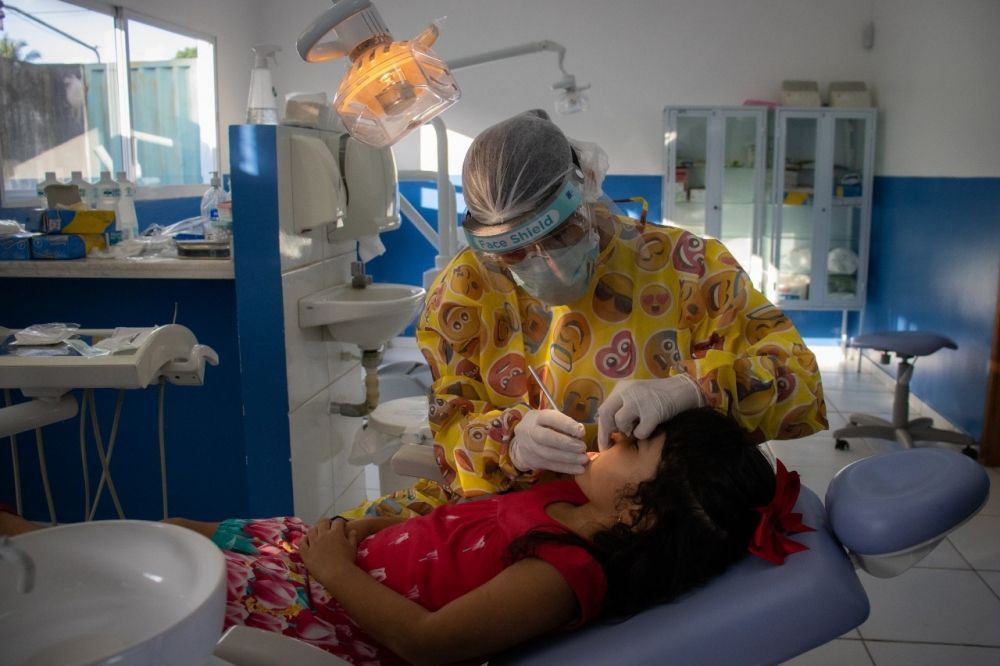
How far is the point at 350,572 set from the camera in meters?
1.23

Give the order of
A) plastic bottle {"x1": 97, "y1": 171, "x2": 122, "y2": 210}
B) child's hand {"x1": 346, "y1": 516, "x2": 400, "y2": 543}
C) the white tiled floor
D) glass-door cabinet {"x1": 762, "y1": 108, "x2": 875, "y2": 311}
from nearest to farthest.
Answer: child's hand {"x1": 346, "y1": 516, "x2": 400, "y2": 543} → the white tiled floor → plastic bottle {"x1": 97, "y1": 171, "x2": 122, "y2": 210} → glass-door cabinet {"x1": 762, "y1": 108, "x2": 875, "y2": 311}

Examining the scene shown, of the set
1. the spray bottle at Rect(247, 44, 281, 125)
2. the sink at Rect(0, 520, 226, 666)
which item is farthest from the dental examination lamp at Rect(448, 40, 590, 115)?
the sink at Rect(0, 520, 226, 666)

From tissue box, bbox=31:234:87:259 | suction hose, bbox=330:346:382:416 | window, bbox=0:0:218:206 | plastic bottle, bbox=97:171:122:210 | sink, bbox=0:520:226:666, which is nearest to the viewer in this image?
sink, bbox=0:520:226:666

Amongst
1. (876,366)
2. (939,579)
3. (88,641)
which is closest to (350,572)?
(88,641)

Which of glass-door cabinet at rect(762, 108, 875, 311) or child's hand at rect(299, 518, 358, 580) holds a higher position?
glass-door cabinet at rect(762, 108, 875, 311)

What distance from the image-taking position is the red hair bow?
3.49 feet

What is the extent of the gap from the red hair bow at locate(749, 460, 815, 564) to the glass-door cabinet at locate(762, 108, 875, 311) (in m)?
4.74

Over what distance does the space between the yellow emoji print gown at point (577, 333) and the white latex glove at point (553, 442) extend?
0.08m

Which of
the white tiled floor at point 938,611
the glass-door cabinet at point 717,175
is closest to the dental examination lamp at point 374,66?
the white tiled floor at point 938,611

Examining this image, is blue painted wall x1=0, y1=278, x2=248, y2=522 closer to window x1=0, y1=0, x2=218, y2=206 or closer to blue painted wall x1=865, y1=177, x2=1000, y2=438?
window x1=0, y1=0, x2=218, y2=206

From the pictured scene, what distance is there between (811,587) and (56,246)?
2.18 metres

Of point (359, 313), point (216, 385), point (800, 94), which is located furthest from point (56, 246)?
point (800, 94)

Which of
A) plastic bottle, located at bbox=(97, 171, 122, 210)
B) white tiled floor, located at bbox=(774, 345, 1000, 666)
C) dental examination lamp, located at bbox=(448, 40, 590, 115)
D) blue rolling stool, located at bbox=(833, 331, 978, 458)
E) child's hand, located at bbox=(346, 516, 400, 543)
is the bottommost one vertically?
white tiled floor, located at bbox=(774, 345, 1000, 666)

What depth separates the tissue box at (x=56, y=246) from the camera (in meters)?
2.34
